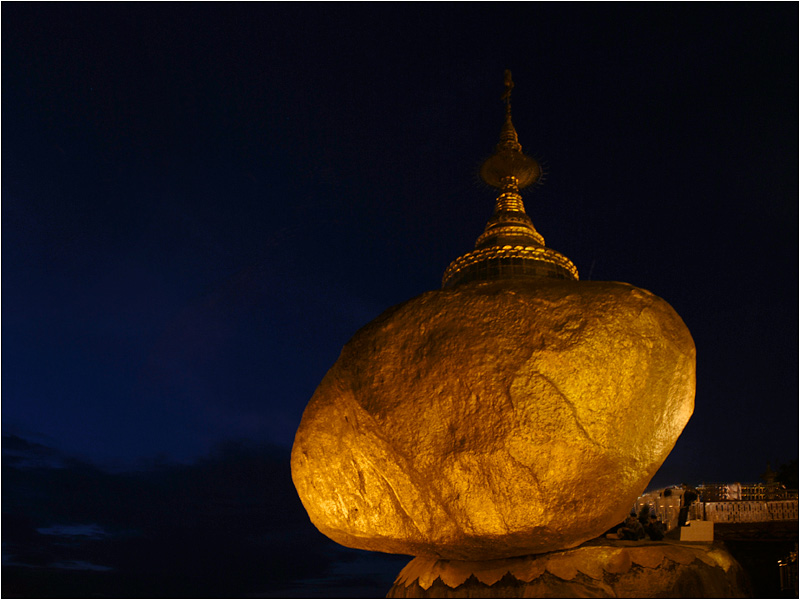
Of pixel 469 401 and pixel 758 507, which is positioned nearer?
pixel 469 401

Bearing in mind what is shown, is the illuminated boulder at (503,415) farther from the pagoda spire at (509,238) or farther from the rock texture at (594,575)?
the pagoda spire at (509,238)

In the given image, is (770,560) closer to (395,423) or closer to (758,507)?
(758,507)

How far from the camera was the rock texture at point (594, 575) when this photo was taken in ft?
20.2

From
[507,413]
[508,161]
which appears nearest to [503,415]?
[507,413]

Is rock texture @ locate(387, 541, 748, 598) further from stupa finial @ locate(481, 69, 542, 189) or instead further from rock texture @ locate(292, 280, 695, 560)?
stupa finial @ locate(481, 69, 542, 189)

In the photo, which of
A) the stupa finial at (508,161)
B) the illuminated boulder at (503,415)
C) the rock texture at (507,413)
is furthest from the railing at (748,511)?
the stupa finial at (508,161)

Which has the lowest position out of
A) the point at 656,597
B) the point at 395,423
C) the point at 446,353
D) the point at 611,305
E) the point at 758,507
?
the point at 656,597

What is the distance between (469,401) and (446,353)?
1.77ft

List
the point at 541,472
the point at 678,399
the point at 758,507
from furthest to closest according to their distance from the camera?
the point at 758,507
the point at 678,399
the point at 541,472

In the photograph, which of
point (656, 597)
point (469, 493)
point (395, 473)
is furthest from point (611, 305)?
point (656, 597)

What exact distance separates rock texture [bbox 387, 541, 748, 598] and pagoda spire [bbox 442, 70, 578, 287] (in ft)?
13.7

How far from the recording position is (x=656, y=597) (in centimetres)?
622

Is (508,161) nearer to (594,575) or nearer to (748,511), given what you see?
(748,511)

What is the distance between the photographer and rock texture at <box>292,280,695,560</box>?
5590 millimetres
